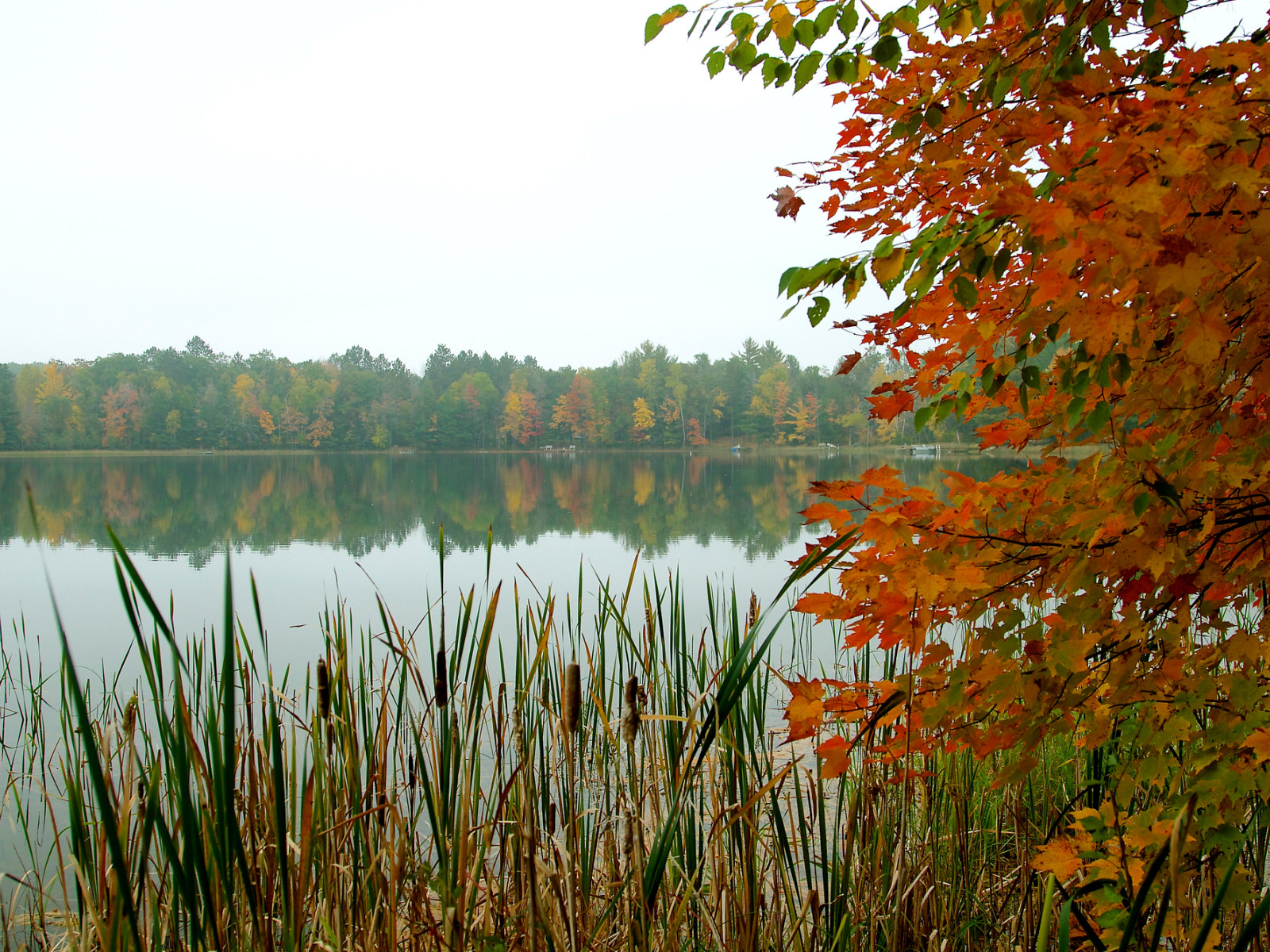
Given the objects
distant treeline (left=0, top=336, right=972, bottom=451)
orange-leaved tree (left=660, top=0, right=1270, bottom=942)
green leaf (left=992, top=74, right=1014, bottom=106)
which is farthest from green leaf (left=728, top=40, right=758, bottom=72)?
distant treeline (left=0, top=336, right=972, bottom=451)

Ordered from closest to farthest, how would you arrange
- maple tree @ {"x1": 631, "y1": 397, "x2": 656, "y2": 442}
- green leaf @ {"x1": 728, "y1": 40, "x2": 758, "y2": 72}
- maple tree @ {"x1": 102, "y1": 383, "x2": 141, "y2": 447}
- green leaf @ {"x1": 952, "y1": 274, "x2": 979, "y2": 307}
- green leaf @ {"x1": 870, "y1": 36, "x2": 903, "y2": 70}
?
green leaf @ {"x1": 952, "y1": 274, "x2": 979, "y2": 307}
green leaf @ {"x1": 870, "y1": 36, "x2": 903, "y2": 70}
green leaf @ {"x1": 728, "y1": 40, "x2": 758, "y2": 72}
maple tree @ {"x1": 102, "y1": 383, "x2": 141, "y2": 447}
maple tree @ {"x1": 631, "y1": 397, "x2": 656, "y2": 442}

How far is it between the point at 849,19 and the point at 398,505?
20398 mm

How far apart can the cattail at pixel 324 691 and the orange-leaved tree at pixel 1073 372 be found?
0.87m

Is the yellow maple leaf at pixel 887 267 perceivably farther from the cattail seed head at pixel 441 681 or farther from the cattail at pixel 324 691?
the cattail at pixel 324 691

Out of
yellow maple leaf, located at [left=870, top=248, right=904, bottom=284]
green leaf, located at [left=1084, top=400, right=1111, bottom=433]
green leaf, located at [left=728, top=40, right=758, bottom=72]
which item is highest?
green leaf, located at [left=728, top=40, right=758, bottom=72]

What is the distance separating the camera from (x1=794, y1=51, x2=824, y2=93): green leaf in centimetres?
163

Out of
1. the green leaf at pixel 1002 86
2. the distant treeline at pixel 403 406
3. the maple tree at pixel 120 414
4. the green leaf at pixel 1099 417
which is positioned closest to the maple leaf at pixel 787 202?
the green leaf at pixel 1002 86

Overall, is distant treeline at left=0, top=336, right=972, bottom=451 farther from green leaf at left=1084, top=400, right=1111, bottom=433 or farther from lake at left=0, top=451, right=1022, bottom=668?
green leaf at left=1084, top=400, right=1111, bottom=433

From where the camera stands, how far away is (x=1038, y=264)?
1610mm

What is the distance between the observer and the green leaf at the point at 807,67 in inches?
64.3

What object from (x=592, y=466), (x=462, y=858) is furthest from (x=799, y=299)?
(x=592, y=466)

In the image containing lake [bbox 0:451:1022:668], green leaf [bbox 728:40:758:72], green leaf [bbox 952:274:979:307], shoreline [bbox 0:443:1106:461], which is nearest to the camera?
green leaf [bbox 952:274:979:307]

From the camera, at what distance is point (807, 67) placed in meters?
1.64

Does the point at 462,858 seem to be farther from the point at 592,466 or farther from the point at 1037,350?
the point at 592,466
